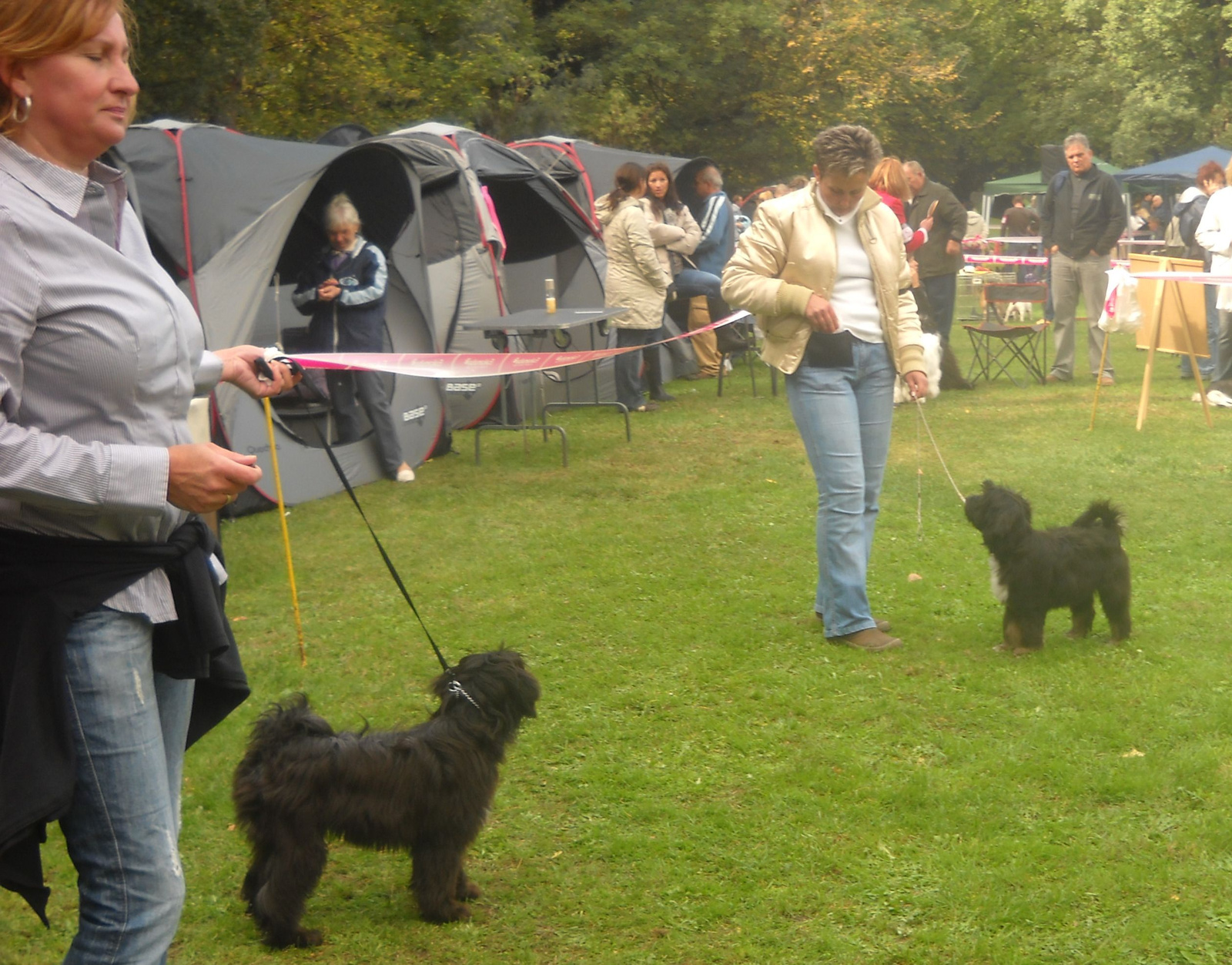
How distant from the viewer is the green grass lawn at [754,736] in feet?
10.1

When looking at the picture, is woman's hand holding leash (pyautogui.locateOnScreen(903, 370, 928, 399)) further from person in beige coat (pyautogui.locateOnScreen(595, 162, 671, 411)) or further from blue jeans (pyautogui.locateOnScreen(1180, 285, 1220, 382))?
blue jeans (pyautogui.locateOnScreen(1180, 285, 1220, 382))

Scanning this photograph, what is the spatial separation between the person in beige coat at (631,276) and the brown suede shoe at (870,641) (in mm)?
5464

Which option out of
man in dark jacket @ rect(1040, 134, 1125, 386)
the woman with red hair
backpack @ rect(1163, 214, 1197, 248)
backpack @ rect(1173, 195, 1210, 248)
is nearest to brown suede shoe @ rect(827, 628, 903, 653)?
the woman with red hair

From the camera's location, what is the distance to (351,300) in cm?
788

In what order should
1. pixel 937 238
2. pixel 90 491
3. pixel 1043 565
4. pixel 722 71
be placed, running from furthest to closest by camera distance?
pixel 722 71
pixel 937 238
pixel 1043 565
pixel 90 491

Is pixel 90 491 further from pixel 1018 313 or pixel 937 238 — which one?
pixel 1018 313

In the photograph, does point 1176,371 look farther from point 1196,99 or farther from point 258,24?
point 1196,99

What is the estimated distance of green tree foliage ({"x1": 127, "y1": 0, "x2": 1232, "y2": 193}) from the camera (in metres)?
15.4

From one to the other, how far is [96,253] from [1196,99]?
1534 inches

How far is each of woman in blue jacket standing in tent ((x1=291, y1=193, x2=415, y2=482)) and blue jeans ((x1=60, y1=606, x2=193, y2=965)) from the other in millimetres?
6231

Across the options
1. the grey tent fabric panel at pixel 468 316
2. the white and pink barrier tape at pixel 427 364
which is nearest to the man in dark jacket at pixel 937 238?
the grey tent fabric panel at pixel 468 316

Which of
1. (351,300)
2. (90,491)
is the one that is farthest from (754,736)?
(351,300)

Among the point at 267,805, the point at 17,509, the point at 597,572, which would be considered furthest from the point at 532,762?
the point at 17,509

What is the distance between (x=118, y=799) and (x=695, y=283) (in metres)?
10.3
